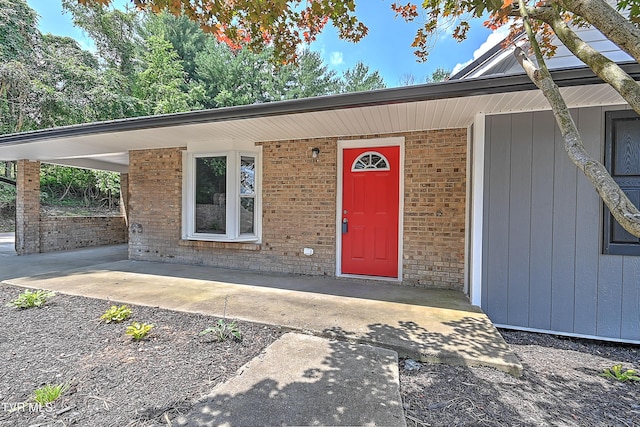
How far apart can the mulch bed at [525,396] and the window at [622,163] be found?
3.89ft

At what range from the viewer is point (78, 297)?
13.1 ft

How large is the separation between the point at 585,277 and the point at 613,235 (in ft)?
1.70

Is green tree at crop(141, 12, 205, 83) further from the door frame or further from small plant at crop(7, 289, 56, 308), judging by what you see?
small plant at crop(7, 289, 56, 308)

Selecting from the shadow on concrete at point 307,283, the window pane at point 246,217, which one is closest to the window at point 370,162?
the shadow on concrete at point 307,283

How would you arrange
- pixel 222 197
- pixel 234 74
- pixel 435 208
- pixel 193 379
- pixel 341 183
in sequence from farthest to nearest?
pixel 234 74, pixel 222 197, pixel 341 183, pixel 435 208, pixel 193 379

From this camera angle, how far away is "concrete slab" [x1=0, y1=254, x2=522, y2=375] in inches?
105

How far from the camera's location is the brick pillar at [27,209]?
7492 millimetres

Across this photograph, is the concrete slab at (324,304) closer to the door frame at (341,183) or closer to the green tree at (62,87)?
the door frame at (341,183)

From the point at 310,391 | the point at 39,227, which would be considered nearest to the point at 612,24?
the point at 310,391

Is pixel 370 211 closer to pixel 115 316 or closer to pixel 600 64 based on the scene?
pixel 600 64

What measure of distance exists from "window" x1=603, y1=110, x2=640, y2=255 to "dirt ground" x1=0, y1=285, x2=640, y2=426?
3.59 feet

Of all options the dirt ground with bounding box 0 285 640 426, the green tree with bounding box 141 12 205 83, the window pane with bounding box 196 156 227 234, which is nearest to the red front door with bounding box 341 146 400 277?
the dirt ground with bounding box 0 285 640 426

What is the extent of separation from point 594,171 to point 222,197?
533 cm

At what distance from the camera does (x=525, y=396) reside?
208 centimetres
